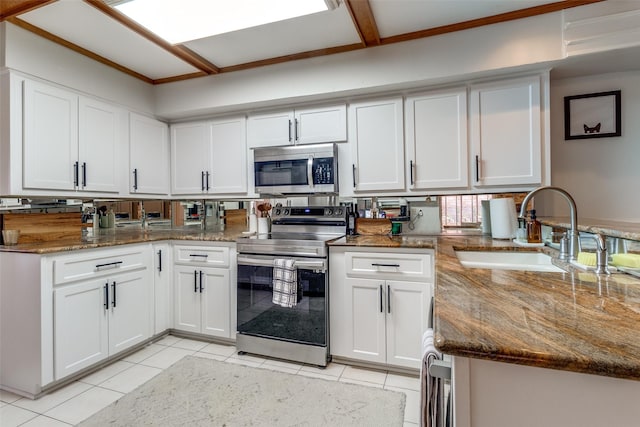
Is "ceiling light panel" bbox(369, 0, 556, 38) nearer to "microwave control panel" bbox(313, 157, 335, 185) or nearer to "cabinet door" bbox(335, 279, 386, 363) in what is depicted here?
"microwave control panel" bbox(313, 157, 335, 185)

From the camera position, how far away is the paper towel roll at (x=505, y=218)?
2.23m

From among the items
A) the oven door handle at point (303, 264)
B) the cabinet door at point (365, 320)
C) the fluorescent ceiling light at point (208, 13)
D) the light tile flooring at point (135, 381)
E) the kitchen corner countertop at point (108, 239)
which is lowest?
the light tile flooring at point (135, 381)

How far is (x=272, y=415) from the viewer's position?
5.85 ft

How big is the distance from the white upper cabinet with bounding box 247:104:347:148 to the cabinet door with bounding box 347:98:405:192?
0.12m

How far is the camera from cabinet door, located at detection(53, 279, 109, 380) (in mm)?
2035

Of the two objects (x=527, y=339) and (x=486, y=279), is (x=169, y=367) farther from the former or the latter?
(x=527, y=339)

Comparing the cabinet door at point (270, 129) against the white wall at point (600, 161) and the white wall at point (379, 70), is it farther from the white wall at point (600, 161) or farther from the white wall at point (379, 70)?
the white wall at point (600, 161)

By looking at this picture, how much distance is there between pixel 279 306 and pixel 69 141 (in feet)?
6.78

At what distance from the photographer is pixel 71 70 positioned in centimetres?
243

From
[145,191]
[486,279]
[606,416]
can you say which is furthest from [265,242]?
[606,416]

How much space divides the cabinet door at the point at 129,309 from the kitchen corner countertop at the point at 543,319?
2384mm

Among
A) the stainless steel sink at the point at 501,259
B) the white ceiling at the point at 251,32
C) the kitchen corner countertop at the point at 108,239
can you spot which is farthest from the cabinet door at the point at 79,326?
the stainless steel sink at the point at 501,259

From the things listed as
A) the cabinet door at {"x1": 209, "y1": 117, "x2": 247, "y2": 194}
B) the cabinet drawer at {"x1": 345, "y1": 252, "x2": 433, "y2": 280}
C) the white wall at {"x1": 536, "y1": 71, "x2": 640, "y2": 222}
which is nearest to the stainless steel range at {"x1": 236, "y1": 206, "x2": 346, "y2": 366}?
the cabinet drawer at {"x1": 345, "y1": 252, "x2": 433, "y2": 280}

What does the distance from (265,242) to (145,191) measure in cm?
146
